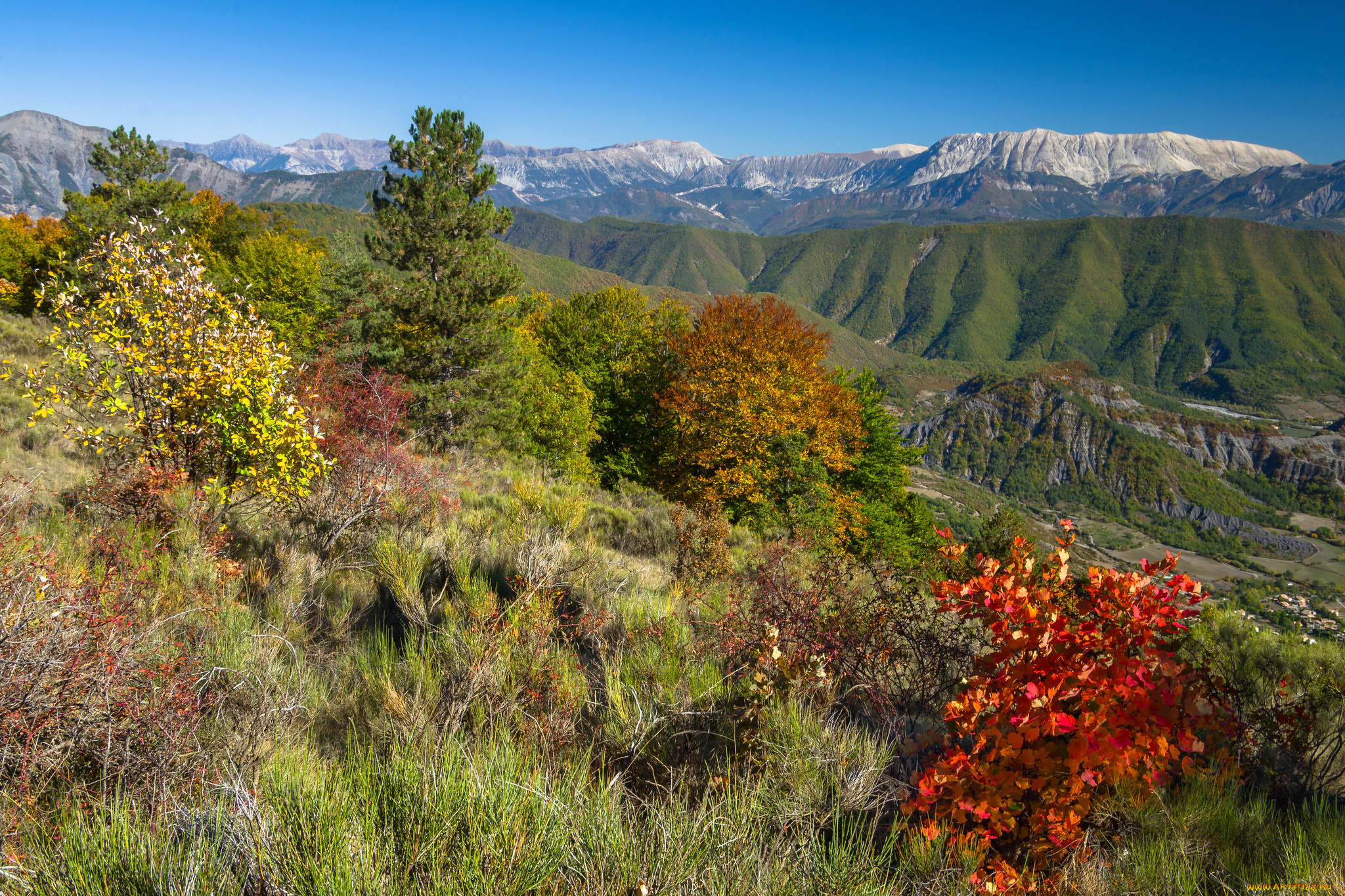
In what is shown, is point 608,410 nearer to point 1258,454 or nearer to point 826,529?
point 826,529

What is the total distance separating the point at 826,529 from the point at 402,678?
57.9 feet

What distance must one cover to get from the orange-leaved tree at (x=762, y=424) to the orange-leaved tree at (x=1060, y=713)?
17.3m

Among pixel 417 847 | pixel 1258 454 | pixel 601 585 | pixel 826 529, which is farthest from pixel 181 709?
pixel 1258 454

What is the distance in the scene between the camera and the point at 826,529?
19.4 metres

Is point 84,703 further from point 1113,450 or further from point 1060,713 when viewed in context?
point 1113,450

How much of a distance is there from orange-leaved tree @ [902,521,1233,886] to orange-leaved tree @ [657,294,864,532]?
17271 millimetres

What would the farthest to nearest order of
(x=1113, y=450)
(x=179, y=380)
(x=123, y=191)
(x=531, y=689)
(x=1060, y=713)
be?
1. (x=1113, y=450)
2. (x=123, y=191)
3. (x=179, y=380)
4. (x=531, y=689)
5. (x=1060, y=713)

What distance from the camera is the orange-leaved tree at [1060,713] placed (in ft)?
8.04

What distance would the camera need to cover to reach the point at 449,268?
64.4 ft

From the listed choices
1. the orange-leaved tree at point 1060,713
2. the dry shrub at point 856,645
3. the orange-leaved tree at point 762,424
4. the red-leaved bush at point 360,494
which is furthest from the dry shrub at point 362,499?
the orange-leaved tree at point 762,424

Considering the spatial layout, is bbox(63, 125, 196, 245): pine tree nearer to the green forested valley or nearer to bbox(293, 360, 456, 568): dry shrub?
the green forested valley

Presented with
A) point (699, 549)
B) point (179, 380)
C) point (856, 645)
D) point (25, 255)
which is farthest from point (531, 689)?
point (25, 255)

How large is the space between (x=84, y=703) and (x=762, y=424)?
Answer: 19426 millimetres

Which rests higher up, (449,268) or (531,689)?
(449,268)
